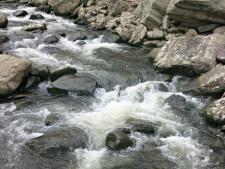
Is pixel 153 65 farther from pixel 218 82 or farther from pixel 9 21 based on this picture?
pixel 9 21

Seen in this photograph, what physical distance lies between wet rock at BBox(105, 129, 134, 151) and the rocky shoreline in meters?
2.66

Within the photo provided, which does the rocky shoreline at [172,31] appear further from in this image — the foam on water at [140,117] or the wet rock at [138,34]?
the foam on water at [140,117]

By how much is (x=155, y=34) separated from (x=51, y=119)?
766cm

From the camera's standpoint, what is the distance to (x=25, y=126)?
1032 cm

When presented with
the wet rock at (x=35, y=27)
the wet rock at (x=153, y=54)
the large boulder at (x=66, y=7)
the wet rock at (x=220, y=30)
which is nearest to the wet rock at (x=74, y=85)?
the wet rock at (x=153, y=54)

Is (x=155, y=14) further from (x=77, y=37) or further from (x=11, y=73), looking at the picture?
(x=11, y=73)

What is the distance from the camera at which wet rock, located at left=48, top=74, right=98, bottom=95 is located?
1227cm

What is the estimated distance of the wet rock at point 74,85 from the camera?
12266 mm

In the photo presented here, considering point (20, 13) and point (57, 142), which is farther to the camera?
point (20, 13)

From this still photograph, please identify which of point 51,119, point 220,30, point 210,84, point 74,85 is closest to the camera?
point 51,119

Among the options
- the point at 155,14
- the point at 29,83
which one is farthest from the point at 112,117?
the point at 155,14

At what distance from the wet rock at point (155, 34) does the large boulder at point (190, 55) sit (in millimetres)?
2137

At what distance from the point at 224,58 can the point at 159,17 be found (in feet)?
15.8

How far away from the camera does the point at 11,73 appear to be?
12094 millimetres
